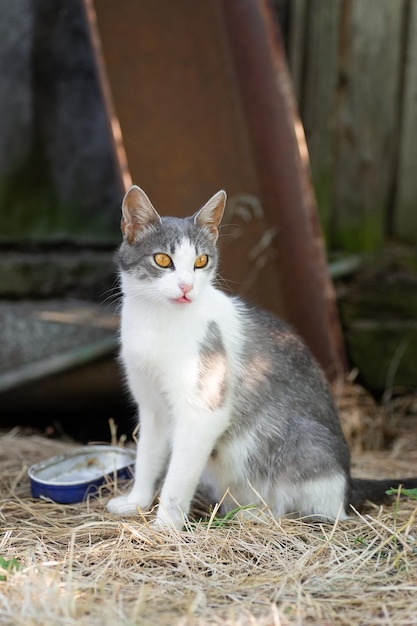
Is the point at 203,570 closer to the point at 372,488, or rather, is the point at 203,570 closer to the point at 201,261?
the point at 372,488

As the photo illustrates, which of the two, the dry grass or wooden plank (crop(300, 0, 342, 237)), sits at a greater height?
wooden plank (crop(300, 0, 342, 237))

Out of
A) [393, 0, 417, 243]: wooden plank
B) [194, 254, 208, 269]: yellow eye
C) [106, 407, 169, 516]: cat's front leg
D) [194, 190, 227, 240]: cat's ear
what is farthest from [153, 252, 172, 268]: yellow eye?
[393, 0, 417, 243]: wooden plank

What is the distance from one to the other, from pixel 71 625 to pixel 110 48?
3096 mm

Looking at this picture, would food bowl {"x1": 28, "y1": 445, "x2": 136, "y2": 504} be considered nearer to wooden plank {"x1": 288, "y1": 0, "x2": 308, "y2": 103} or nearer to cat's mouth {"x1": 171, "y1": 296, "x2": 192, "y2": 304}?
cat's mouth {"x1": 171, "y1": 296, "x2": 192, "y2": 304}

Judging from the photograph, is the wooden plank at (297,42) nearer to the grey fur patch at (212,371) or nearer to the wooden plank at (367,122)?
the wooden plank at (367,122)

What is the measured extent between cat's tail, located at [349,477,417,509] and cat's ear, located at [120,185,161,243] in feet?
4.32

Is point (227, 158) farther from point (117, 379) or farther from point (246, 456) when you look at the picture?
point (246, 456)

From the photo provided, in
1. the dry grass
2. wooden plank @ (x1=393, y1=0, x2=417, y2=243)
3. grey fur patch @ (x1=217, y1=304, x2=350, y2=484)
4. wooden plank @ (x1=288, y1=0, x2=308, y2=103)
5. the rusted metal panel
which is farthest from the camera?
wooden plank @ (x1=288, y1=0, x2=308, y2=103)

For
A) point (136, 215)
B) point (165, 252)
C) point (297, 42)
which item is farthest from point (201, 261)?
point (297, 42)

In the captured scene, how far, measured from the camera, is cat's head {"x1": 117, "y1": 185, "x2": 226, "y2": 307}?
2.61 meters

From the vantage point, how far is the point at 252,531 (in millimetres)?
2625

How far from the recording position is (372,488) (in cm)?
299

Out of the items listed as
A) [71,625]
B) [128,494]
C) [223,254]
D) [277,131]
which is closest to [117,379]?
[223,254]

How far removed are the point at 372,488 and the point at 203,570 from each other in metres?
0.93
